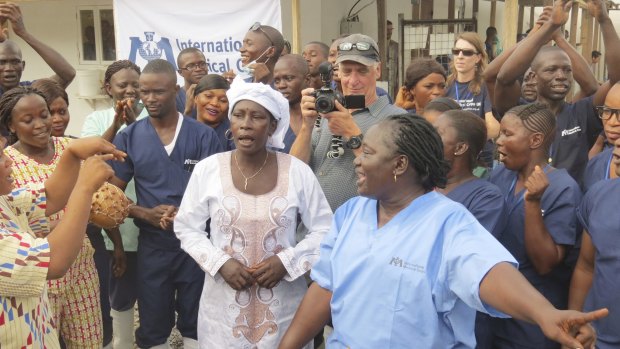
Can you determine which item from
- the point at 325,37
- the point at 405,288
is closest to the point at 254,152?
the point at 405,288

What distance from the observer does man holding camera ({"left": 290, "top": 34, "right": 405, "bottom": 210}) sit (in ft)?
11.3

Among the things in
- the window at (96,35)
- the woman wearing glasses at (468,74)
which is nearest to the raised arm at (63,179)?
the woman wearing glasses at (468,74)

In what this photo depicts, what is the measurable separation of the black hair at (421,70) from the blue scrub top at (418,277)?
2568 mm

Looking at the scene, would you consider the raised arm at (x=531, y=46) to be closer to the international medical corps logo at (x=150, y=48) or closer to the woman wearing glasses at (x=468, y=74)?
the woman wearing glasses at (x=468, y=74)

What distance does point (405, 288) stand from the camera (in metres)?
1.99

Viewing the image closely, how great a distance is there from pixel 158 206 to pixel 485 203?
78.0 inches

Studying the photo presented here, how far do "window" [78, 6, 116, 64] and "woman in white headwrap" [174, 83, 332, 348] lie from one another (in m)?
7.29

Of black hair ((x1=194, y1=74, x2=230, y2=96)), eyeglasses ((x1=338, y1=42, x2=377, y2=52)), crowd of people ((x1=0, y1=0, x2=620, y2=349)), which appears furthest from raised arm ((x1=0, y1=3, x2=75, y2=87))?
eyeglasses ((x1=338, y1=42, x2=377, y2=52))

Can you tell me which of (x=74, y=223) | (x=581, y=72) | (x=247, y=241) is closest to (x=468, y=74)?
(x=581, y=72)

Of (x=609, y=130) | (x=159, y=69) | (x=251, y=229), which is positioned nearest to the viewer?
(x=609, y=130)

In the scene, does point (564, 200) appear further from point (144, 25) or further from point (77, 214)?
point (144, 25)

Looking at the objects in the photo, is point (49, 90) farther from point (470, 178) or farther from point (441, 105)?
point (470, 178)

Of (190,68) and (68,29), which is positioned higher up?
(68,29)

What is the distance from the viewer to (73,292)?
3.54 meters
